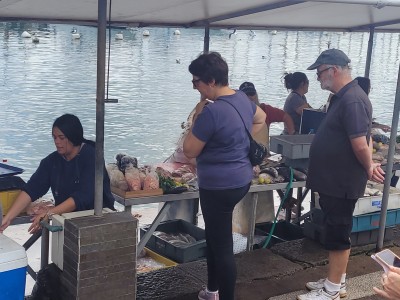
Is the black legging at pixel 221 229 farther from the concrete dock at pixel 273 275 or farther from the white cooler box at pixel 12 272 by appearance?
the white cooler box at pixel 12 272

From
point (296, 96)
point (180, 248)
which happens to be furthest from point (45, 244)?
point (296, 96)

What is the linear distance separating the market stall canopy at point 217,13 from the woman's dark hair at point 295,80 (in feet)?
2.00

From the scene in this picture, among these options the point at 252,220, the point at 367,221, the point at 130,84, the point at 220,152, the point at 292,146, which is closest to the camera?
the point at 220,152

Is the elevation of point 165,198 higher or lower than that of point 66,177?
lower

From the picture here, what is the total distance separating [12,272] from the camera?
2494mm

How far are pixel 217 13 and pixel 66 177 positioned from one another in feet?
8.65

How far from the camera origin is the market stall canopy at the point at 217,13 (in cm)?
480

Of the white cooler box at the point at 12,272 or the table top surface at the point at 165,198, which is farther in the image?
the table top surface at the point at 165,198

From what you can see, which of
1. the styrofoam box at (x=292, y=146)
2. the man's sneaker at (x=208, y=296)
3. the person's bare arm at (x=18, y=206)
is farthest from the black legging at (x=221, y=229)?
the styrofoam box at (x=292, y=146)

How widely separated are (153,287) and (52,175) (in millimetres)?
1215

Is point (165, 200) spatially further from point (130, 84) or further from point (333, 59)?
point (130, 84)

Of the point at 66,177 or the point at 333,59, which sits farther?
the point at 66,177

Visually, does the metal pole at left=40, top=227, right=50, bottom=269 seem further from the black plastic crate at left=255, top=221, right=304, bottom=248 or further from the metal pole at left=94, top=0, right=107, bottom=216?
the black plastic crate at left=255, top=221, right=304, bottom=248

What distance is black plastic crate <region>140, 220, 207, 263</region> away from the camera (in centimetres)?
514
